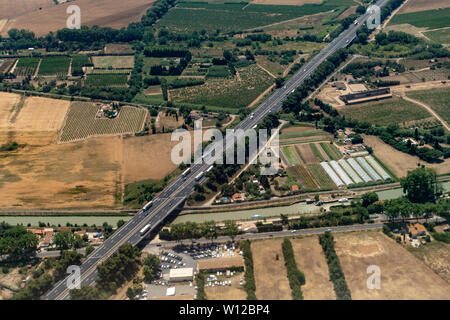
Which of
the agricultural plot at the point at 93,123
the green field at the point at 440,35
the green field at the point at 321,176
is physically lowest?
the green field at the point at 321,176

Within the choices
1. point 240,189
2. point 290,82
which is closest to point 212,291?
point 240,189

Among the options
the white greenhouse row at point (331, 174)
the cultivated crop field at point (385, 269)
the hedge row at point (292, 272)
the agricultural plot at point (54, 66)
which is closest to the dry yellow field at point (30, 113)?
the agricultural plot at point (54, 66)

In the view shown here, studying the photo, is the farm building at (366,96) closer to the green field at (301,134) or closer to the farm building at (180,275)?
the green field at (301,134)

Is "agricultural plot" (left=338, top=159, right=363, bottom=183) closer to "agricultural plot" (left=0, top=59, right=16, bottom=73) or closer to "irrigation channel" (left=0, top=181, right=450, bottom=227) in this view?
"irrigation channel" (left=0, top=181, right=450, bottom=227)

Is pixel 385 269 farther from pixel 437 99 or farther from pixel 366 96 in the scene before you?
pixel 437 99

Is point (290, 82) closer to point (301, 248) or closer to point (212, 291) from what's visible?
point (301, 248)

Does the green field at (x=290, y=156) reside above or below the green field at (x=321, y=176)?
above
